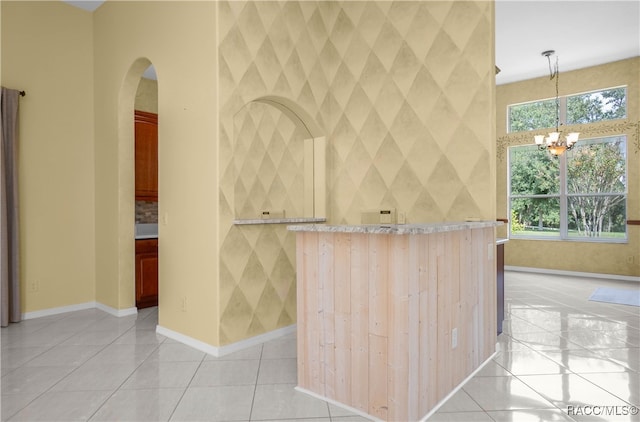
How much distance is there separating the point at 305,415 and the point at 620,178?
6.73 metres

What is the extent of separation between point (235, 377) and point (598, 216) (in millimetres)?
6647

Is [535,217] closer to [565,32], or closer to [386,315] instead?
[565,32]

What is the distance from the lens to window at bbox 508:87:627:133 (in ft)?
20.2

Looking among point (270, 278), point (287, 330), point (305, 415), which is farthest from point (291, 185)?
point (305, 415)

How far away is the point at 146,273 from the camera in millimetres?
4277

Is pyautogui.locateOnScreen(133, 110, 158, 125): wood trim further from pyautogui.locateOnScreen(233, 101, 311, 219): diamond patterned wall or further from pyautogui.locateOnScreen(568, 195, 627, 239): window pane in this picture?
pyautogui.locateOnScreen(568, 195, 627, 239): window pane

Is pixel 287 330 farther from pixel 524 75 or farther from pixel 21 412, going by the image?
pixel 524 75

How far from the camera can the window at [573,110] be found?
6.16 metres

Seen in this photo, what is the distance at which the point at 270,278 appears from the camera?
3.30m

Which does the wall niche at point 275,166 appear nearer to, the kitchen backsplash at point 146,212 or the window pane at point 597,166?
the kitchen backsplash at point 146,212

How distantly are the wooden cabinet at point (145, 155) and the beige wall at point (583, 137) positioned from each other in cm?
610

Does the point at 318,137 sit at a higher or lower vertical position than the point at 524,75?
lower

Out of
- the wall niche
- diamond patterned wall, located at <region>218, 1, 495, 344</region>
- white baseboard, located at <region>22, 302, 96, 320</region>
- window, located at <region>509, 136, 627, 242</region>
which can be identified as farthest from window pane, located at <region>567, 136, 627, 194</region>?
white baseboard, located at <region>22, 302, 96, 320</region>

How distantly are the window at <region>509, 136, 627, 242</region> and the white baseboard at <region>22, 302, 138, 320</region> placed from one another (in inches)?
263
